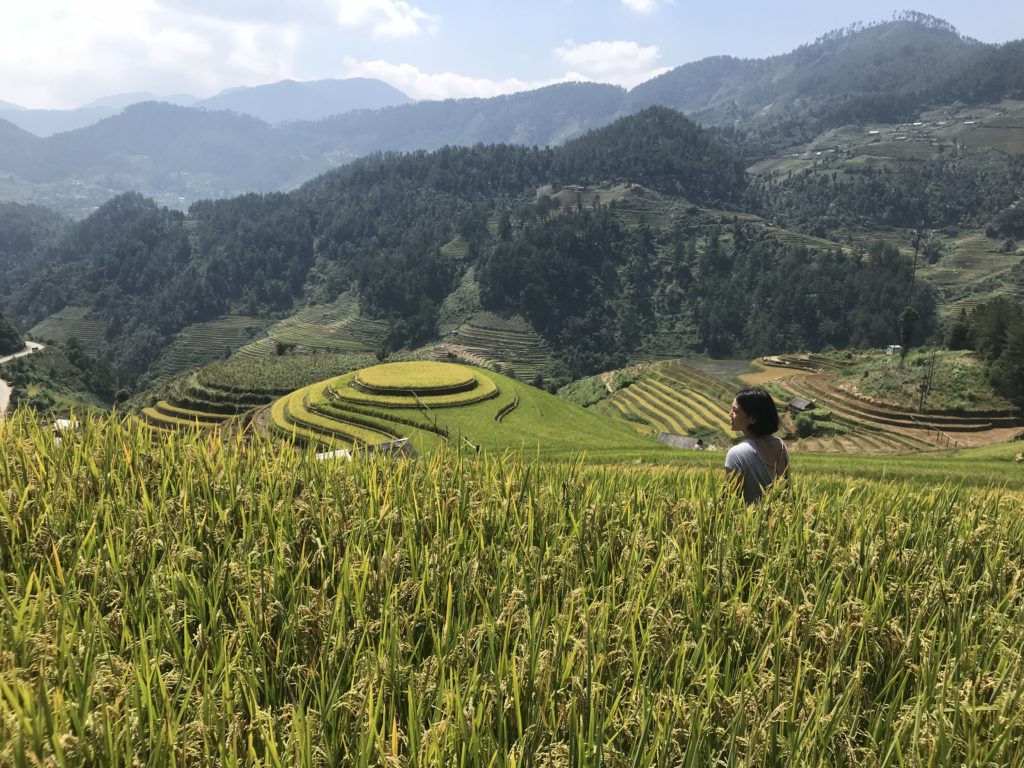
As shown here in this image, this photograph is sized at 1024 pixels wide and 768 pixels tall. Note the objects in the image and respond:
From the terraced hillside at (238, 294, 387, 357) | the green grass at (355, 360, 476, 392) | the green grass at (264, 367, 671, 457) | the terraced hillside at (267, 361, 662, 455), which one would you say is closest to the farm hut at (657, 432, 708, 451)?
the terraced hillside at (267, 361, 662, 455)

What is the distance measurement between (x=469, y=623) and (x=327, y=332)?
505 feet

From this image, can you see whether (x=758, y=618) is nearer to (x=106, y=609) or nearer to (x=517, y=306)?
(x=106, y=609)

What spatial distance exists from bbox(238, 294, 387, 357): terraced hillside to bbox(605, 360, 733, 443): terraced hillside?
76.4 m

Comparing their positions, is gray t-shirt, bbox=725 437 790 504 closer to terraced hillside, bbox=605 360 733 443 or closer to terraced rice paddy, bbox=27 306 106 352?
terraced hillside, bbox=605 360 733 443

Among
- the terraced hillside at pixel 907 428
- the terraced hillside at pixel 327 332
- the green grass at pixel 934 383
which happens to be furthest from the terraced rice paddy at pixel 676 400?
the terraced hillside at pixel 327 332

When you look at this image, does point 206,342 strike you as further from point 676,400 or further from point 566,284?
point 676,400

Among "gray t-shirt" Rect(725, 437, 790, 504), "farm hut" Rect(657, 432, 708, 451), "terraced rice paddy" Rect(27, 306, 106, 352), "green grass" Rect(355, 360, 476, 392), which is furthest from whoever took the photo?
"terraced rice paddy" Rect(27, 306, 106, 352)

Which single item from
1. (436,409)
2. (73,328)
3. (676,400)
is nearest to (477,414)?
(436,409)

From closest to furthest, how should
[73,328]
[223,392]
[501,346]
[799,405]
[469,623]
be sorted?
[469,623] < [799,405] < [223,392] < [501,346] < [73,328]

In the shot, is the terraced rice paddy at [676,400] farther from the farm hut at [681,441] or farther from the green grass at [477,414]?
the green grass at [477,414]

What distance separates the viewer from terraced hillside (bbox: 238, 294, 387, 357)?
137 m

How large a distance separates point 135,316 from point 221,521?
198591mm

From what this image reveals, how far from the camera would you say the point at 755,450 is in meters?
5.23

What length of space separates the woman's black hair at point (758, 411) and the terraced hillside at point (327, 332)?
131536 mm
